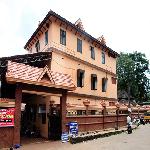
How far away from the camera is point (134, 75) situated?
59.7 metres

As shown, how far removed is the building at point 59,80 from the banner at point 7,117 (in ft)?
0.87

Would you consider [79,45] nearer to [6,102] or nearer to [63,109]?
[63,109]

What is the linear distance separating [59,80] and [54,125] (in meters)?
3.45

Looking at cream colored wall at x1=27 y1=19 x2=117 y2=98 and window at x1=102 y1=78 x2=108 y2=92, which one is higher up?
cream colored wall at x1=27 y1=19 x2=117 y2=98

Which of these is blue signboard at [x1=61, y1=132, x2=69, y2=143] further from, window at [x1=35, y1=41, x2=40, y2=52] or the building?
window at [x1=35, y1=41, x2=40, y2=52]

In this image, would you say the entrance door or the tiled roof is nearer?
the tiled roof

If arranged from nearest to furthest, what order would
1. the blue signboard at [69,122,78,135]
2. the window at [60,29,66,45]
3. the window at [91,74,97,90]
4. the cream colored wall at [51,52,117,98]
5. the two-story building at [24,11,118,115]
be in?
1. the blue signboard at [69,122,78,135]
2. the cream colored wall at [51,52,117,98]
3. the two-story building at [24,11,118,115]
4. the window at [60,29,66,45]
5. the window at [91,74,97,90]

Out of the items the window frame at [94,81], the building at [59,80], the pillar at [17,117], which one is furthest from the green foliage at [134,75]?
the pillar at [17,117]

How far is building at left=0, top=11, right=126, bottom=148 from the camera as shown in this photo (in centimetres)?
1633

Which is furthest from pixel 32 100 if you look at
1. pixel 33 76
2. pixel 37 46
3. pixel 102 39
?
pixel 102 39

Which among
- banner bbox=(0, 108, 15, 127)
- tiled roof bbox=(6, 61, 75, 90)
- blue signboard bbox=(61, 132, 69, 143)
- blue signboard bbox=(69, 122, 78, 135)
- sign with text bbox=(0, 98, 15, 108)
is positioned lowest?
blue signboard bbox=(61, 132, 69, 143)

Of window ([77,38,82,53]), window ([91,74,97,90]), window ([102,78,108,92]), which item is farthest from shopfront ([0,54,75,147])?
window ([102,78,108,92])

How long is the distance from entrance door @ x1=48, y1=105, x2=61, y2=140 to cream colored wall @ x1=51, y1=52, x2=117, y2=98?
4.94m

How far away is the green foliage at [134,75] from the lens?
58.5 m
